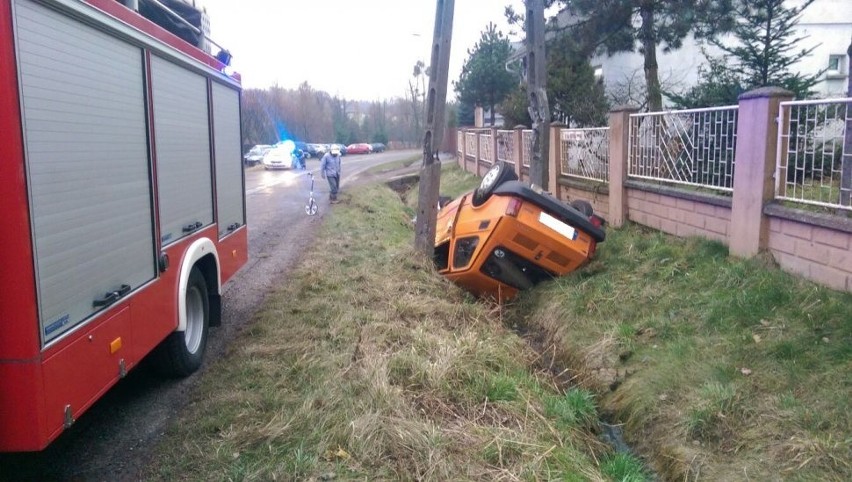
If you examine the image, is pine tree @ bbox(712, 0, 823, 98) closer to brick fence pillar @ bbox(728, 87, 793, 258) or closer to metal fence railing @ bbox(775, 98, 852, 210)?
brick fence pillar @ bbox(728, 87, 793, 258)

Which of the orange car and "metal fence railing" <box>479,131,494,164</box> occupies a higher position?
"metal fence railing" <box>479,131,494,164</box>

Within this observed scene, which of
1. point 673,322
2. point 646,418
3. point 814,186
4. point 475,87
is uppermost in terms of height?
point 475,87

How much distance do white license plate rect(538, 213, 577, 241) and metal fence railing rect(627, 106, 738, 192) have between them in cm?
139

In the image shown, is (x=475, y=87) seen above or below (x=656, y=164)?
above

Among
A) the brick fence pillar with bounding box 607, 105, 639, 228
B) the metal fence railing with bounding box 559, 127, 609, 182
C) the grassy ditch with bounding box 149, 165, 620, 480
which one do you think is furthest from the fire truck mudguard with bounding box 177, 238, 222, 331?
the metal fence railing with bounding box 559, 127, 609, 182

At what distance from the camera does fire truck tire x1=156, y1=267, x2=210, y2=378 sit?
16.3ft

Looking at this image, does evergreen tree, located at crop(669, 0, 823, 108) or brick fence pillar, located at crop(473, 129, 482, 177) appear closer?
evergreen tree, located at crop(669, 0, 823, 108)

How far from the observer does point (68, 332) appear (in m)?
3.17

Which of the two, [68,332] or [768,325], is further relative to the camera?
[768,325]

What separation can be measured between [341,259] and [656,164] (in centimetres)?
427

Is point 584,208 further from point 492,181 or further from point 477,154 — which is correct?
point 477,154

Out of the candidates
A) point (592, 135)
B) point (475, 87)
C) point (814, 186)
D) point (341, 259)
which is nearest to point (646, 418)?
point (814, 186)

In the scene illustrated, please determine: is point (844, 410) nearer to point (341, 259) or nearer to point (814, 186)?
point (814, 186)

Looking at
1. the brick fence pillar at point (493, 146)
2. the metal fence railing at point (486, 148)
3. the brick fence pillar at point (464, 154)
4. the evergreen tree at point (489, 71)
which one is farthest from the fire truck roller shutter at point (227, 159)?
the evergreen tree at point (489, 71)
